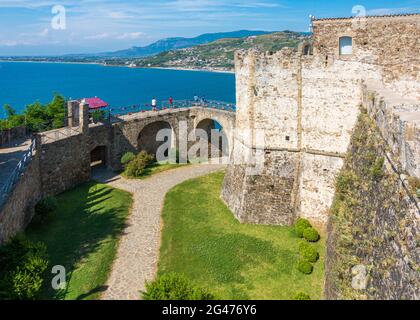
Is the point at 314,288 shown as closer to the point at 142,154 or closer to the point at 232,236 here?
the point at 232,236

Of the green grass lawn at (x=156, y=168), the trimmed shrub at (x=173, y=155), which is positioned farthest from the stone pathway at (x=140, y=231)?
the trimmed shrub at (x=173, y=155)

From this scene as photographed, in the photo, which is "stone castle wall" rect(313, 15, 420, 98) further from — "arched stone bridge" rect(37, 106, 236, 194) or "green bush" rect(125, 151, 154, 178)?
"green bush" rect(125, 151, 154, 178)

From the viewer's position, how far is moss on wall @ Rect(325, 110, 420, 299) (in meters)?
8.73

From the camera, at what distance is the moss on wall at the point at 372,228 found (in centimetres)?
873

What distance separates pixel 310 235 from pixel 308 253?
166 cm

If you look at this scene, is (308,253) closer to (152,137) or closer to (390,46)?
(390,46)

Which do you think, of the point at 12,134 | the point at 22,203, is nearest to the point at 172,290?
the point at 22,203

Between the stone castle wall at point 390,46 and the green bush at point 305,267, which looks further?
the stone castle wall at point 390,46

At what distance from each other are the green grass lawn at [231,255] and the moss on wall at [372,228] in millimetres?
2262

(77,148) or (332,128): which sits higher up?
(332,128)

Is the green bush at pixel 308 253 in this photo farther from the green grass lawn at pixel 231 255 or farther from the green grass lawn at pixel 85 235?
the green grass lawn at pixel 85 235

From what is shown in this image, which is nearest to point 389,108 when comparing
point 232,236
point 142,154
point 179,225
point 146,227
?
point 232,236

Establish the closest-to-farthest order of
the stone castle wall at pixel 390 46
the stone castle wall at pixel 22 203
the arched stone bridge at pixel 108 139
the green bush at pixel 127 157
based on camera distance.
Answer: the stone castle wall at pixel 22 203 → the stone castle wall at pixel 390 46 → the arched stone bridge at pixel 108 139 → the green bush at pixel 127 157

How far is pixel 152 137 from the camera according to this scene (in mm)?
35125
